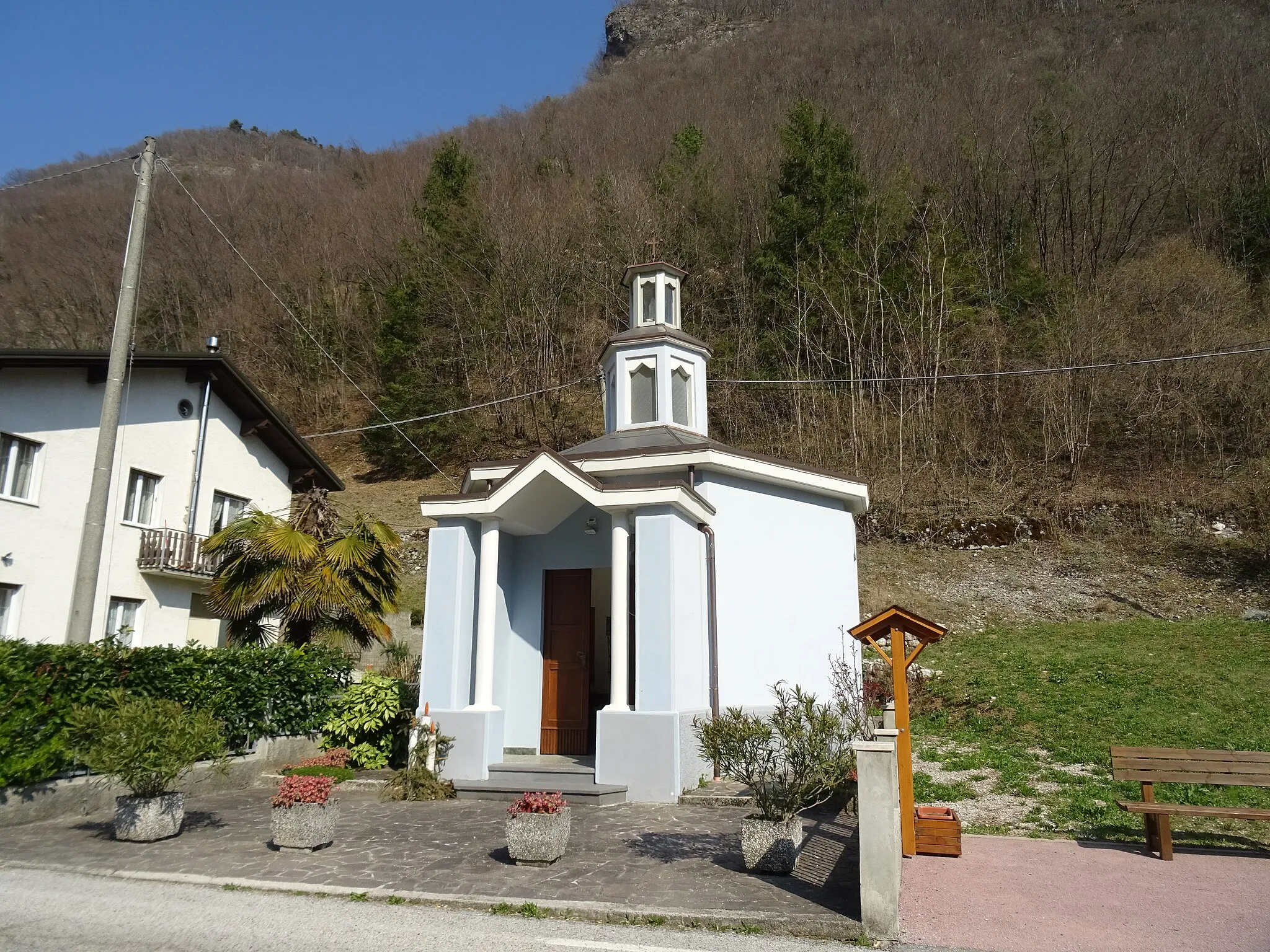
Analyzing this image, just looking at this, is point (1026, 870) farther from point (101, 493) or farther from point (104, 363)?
point (104, 363)

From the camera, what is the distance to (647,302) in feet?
54.9

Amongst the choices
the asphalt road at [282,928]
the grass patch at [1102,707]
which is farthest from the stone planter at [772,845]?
the grass patch at [1102,707]

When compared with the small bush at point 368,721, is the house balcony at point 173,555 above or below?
above

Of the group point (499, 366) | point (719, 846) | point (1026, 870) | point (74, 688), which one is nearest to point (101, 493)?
point (74, 688)

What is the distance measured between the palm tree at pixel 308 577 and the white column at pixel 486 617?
→ 3.14 meters

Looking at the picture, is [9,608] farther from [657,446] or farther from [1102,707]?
[1102,707]

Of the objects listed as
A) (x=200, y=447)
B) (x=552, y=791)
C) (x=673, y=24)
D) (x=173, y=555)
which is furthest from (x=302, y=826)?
(x=673, y=24)

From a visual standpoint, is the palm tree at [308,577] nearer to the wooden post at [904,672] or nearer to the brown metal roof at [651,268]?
the brown metal roof at [651,268]

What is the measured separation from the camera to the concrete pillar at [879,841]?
575cm

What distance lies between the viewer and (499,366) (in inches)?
1369

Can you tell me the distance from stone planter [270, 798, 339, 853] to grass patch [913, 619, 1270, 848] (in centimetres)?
781

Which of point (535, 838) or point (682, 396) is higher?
point (682, 396)

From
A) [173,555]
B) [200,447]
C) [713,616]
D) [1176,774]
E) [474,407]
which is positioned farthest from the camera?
[474,407]

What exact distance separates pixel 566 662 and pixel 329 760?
13.1ft
